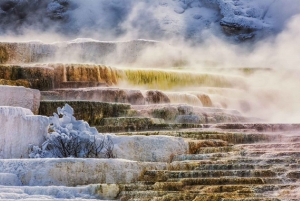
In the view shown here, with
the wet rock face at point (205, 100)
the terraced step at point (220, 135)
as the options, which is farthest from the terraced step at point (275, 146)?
the wet rock face at point (205, 100)

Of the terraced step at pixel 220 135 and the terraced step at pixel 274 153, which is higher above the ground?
the terraced step at pixel 220 135

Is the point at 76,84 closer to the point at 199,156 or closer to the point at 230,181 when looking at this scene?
the point at 199,156

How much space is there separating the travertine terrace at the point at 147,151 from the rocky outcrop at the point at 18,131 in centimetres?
1

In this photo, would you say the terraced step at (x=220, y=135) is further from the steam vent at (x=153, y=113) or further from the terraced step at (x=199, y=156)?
the terraced step at (x=199, y=156)

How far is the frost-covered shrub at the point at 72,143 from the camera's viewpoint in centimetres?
983

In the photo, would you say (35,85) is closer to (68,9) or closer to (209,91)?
(209,91)

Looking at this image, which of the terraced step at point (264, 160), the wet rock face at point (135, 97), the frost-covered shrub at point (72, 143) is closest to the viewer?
the terraced step at point (264, 160)

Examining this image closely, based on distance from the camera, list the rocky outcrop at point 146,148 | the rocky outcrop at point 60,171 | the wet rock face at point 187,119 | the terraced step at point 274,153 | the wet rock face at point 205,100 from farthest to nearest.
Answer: the wet rock face at point 205,100, the wet rock face at point 187,119, the rocky outcrop at point 146,148, the terraced step at point 274,153, the rocky outcrop at point 60,171

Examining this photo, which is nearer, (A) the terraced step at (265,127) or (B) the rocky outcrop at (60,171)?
(B) the rocky outcrop at (60,171)

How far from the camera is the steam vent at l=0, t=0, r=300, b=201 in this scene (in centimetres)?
845

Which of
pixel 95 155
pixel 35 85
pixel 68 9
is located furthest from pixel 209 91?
pixel 68 9

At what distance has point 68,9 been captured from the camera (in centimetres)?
3872

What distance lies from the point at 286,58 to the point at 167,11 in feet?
28.7

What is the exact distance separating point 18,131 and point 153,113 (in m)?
4.80
